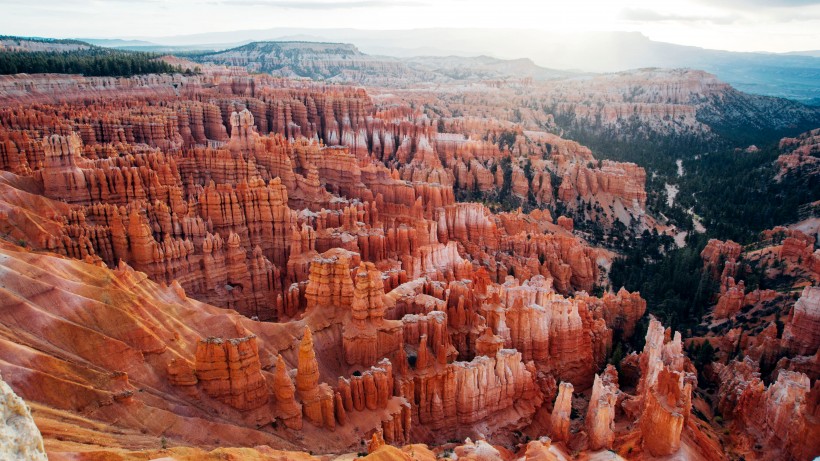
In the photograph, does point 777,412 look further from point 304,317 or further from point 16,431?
point 16,431

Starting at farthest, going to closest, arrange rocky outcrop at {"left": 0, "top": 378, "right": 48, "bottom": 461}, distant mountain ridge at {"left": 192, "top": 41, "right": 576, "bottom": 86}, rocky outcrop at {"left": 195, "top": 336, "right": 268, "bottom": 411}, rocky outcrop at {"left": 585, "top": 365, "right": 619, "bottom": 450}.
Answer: distant mountain ridge at {"left": 192, "top": 41, "right": 576, "bottom": 86}, rocky outcrop at {"left": 585, "top": 365, "right": 619, "bottom": 450}, rocky outcrop at {"left": 195, "top": 336, "right": 268, "bottom": 411}, rocky outcrop at {"left": 0, "top": 378, "right": 48, "bottom": 461}

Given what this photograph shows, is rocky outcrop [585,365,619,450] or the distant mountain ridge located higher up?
the distant mountain ridge

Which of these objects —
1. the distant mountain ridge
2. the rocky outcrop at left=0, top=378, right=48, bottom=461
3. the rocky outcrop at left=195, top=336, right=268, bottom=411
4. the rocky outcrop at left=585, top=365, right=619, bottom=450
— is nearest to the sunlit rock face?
the rocky outcrop at left=195, top=336, right=268, bottom=411

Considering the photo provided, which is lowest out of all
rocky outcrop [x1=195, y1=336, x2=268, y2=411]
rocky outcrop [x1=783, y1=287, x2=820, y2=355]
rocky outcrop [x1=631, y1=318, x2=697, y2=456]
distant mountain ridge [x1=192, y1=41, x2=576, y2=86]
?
rocky outcrop [x1=783, y1=287, x2=820, y2=355]

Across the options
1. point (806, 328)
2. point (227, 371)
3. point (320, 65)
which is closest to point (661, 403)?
point (227, 371)

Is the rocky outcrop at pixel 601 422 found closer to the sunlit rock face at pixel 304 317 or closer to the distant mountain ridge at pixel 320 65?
the sunlit rock face at pixel 304 317

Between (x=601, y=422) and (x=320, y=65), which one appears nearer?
(x=601, y=422)

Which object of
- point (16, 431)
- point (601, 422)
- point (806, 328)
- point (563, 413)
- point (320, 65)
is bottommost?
point (806, 328)

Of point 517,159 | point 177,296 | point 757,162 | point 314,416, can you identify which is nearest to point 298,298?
point 177,296

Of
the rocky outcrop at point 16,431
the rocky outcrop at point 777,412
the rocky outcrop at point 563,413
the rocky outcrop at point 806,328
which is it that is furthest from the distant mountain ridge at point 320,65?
the rocky outcrop at point 16,431

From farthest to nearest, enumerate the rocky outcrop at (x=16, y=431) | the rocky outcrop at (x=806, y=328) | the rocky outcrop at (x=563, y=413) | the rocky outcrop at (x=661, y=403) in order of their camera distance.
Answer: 1. the rocky outcrop at (x=806, y=328)
2. the rocky outcrop at (x=563, y=413)
3. the rocky outcrop at (x=661, y=403)
4. the rocky outcrop at (x=16, y=431)

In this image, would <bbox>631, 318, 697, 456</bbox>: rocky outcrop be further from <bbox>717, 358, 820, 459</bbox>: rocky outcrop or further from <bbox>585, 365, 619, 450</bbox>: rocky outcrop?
<bbox>717, 358, 820, 459</bbox>: rocky outcrop

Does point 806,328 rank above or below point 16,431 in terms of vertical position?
below

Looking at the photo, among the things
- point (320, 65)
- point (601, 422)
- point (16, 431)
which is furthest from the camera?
point (320, 65)
